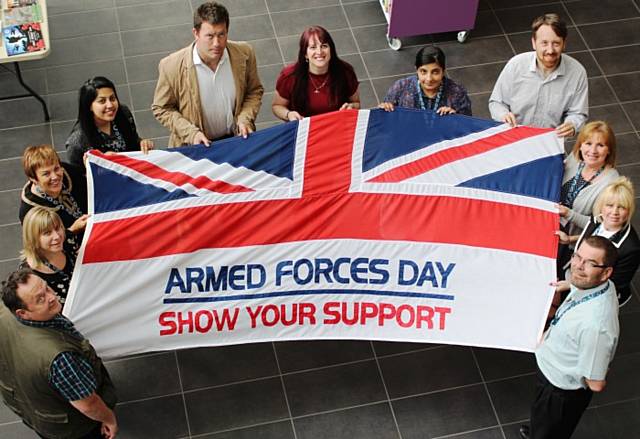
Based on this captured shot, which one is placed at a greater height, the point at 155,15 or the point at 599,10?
the point at 155,15

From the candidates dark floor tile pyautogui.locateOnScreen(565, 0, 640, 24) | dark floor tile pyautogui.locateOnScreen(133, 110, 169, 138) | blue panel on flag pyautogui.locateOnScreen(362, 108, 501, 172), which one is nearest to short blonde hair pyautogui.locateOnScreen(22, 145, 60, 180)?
blue panel on flag pyautogui.locateOnScreen(362, 108, 501, 172)

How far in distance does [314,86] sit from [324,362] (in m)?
1.51

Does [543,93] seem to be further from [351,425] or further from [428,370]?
[351,425]

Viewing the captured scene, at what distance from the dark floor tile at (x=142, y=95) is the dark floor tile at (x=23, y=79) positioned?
656mm

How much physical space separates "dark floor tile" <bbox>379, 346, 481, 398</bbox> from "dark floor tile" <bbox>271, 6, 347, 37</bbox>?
298 cm

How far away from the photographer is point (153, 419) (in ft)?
15.5

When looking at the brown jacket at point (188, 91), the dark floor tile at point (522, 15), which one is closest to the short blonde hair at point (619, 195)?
the brown jacket at point (188, 91)

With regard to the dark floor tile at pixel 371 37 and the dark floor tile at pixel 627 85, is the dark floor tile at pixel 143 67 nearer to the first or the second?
the dark floor tile at pixel 371 37

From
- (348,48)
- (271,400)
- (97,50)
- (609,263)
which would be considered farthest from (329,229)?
(97,50)

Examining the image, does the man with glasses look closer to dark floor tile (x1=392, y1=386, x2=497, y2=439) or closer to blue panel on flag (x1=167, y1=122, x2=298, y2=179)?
dark floor tile (x1=392, y1=386, x2=497, y2=439)

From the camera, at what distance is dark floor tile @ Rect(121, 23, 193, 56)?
22.2 ft

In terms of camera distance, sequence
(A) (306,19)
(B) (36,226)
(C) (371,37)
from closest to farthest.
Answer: (B) (36,226) < (C) (371,37) < (A) (306,19)

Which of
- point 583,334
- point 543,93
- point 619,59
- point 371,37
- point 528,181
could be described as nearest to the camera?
point 583,334

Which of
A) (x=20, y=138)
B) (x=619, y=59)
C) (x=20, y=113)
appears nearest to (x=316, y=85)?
(x=20, y=138)
